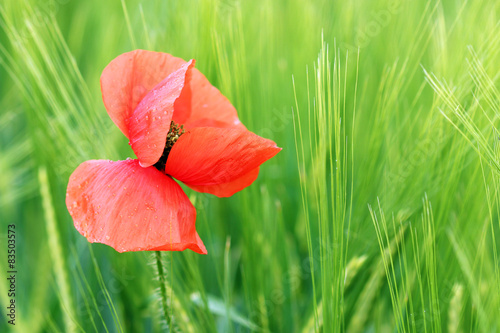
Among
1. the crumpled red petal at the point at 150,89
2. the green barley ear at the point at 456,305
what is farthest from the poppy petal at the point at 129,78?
the green barley ear at the point at 456,305

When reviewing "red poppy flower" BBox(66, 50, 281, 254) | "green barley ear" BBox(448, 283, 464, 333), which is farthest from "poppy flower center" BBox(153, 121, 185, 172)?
"green barley ear" BBox(448, 283, 464, 333)

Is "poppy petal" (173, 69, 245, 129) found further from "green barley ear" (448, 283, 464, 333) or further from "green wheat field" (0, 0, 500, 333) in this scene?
"green barley ear" (448, 283, 464, 333)

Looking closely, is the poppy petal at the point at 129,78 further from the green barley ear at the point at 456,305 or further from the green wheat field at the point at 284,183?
the green barley ear at the point at 456,305

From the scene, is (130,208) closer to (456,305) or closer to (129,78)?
(129,78)

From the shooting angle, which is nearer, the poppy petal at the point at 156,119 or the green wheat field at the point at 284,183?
the poppy petal at the point at 156,119

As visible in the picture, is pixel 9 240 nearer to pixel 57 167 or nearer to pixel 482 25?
pixel 57 167

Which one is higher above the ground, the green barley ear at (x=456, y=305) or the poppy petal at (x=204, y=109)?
the poppy petal at (x=204, y=109)

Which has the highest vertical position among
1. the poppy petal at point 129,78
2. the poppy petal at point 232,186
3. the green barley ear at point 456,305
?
the poppy petal at point 129,78

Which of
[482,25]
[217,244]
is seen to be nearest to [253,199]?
[217,244]
